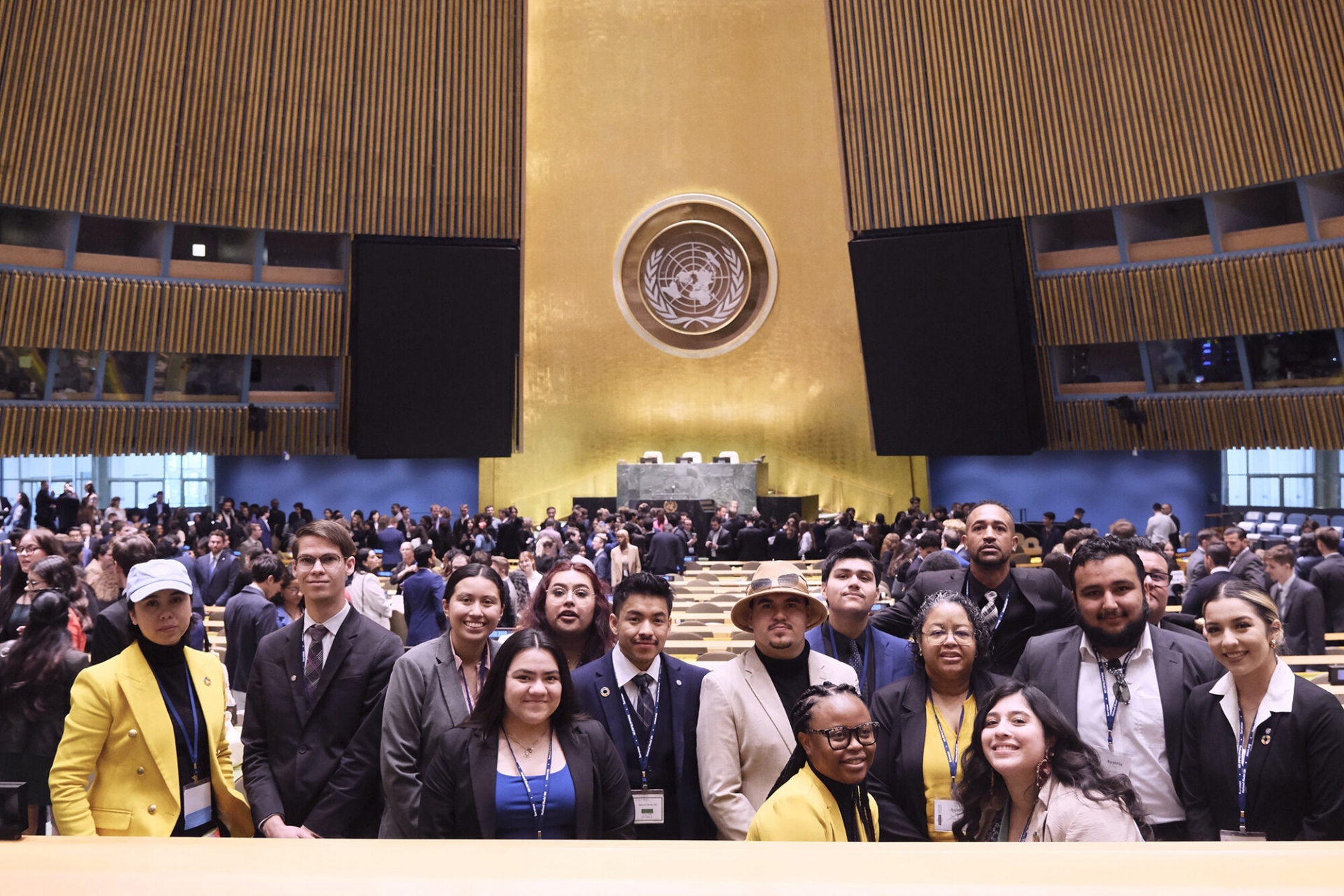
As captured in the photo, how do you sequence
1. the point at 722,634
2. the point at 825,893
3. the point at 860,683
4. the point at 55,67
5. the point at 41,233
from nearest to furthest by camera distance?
the point at 825,893, the point at 860,683, the point at 722,634, the point at 55,67, the point at 41,233

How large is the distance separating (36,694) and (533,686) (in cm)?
223

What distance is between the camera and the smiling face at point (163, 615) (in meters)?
2.91

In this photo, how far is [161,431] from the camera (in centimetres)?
1808

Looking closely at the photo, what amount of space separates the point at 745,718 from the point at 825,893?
6.89 feet

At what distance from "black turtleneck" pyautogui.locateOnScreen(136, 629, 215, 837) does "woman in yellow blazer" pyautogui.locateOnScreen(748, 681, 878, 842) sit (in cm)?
156

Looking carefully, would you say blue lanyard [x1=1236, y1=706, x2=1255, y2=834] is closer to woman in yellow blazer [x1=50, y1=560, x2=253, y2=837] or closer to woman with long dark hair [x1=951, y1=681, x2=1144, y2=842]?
woman with long dark hair [x1=951, y1=681, x2=1144, y2=842]

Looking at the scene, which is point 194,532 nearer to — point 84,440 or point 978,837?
point 84,440

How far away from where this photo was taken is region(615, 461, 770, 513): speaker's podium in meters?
19.3

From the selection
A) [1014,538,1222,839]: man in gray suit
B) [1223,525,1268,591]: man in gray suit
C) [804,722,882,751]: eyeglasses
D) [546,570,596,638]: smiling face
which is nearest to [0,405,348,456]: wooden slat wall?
[1223,525,1268,591]: man in gray suit

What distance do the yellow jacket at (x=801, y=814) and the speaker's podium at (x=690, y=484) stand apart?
654 inches

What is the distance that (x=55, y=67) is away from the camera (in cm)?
1598

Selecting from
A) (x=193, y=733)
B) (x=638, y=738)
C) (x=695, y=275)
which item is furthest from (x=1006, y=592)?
(x=695, y=275)

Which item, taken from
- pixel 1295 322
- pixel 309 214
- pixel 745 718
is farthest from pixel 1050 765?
pixel 309 214

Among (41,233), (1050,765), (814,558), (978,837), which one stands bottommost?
(978,837)
